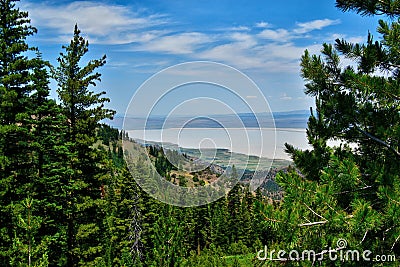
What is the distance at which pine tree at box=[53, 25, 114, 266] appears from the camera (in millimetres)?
16797

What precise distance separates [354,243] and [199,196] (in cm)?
3640

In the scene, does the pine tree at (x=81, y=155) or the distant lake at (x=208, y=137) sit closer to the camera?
the distant lake at (x=208, y=137)

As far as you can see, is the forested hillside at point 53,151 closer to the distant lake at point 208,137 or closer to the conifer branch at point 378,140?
the distant lake at point 208,137

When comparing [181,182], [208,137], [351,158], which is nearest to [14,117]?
[208,137]

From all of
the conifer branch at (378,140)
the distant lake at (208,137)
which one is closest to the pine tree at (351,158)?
the conifer branch at (378,140)

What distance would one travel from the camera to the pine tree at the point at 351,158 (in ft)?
13.6

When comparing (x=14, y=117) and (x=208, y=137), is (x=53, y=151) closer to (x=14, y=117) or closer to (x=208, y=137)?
(x=14, y=117)

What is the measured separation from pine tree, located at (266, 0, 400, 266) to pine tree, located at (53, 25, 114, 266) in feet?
41.4

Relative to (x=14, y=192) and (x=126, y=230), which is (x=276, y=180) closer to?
(x=14, y=192)

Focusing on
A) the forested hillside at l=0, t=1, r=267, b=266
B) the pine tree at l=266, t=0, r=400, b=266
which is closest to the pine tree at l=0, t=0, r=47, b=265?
the forested hillside at l=0, t=1, r=267, b=266

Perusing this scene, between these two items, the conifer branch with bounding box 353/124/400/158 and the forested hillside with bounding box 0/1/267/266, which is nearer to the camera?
the conifer branch with bounding box 353/124/400/158

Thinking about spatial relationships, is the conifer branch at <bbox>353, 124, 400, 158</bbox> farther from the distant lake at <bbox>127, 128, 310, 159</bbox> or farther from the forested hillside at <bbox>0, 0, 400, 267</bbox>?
the distant lake at <bbox>127, 128, 310, 159</bbox>

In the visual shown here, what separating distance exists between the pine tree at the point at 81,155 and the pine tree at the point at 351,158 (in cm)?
1263

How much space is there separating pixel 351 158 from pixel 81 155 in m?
14.4
